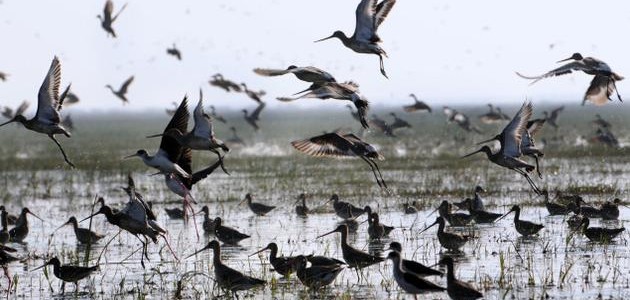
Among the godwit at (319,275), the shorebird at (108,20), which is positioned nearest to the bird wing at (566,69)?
the godwit at (319,275)

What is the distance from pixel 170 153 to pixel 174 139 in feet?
0.70

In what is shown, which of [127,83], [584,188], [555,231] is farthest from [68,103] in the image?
[555,231]

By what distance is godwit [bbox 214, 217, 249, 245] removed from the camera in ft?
49.6

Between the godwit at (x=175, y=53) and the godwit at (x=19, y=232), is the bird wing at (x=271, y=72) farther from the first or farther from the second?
the godwit at (x=175, y=53)

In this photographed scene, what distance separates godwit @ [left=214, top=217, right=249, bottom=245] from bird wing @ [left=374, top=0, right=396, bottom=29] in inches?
132

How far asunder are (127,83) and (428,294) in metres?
20.6

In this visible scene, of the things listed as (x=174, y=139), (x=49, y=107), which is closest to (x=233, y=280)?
(x=174, y=139)

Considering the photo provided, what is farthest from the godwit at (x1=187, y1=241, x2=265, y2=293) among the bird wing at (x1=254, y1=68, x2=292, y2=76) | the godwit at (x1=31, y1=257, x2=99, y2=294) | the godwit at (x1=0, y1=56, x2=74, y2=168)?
the godwit at (x1=0, y1=56, x2=74, y2=168)

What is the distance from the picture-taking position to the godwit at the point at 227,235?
15121 millimetres

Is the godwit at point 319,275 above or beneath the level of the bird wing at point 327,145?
beneath

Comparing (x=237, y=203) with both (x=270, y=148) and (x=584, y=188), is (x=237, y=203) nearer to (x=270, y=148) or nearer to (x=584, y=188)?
(x=584, y=188)

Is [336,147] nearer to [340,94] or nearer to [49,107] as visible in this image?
[340,94]

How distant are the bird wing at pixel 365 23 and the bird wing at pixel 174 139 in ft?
8.11

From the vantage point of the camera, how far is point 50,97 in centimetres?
1445
